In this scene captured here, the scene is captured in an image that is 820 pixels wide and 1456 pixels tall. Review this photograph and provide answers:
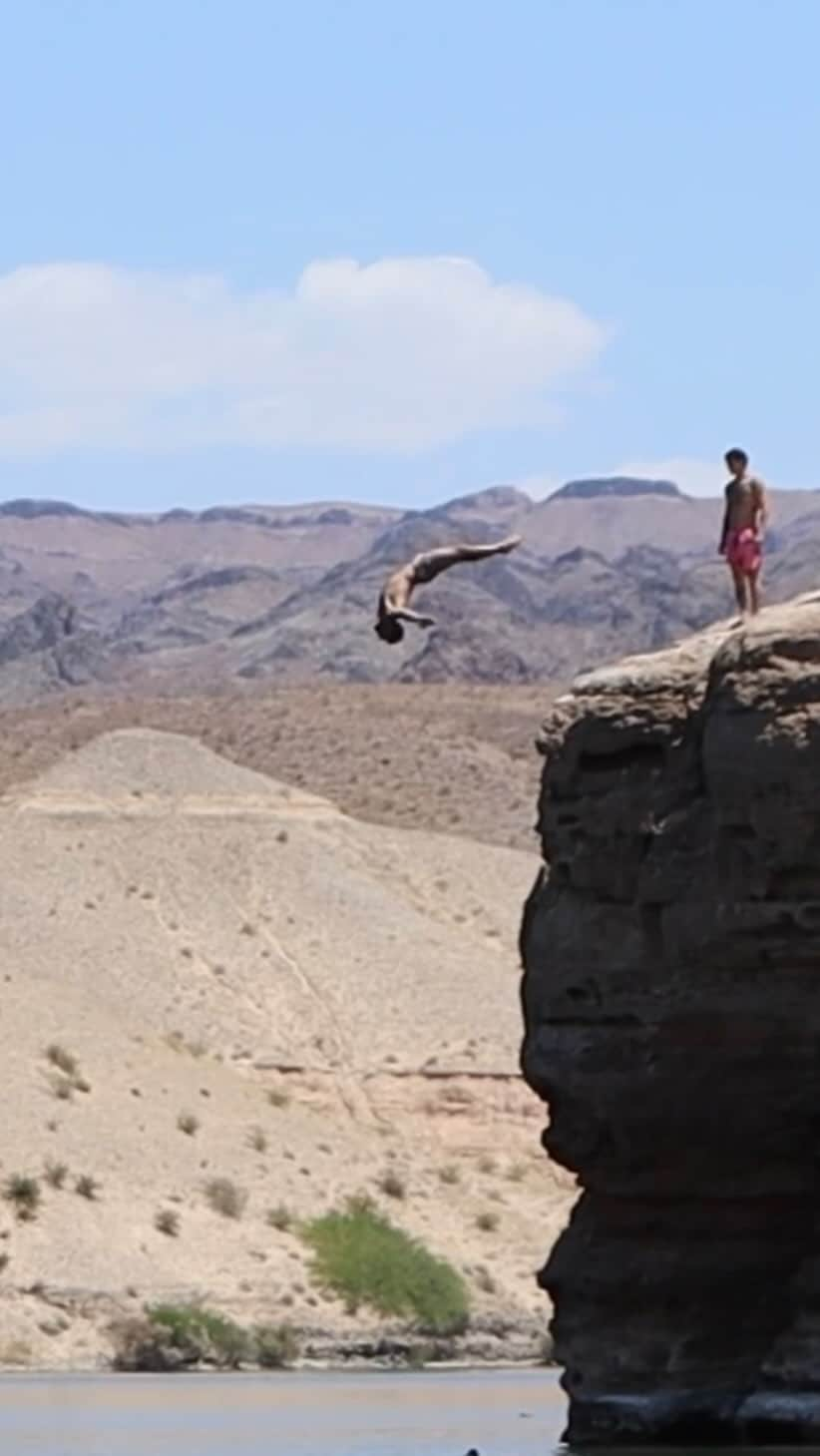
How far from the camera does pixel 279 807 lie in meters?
90.2

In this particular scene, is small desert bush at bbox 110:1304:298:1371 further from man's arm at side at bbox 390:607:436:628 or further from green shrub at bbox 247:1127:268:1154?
man's arm at side at bbox 390:607:436:628

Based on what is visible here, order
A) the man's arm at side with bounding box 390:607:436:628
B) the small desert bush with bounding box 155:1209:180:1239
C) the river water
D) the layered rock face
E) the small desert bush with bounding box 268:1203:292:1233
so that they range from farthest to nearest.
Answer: the small desert bush with bounding box 268:1203:292:1233 → the small desert bush with bounding box 155:1209:180:1239 → the river water → the layered rock face → the man's arm at side with bounding box 390:607:436:628

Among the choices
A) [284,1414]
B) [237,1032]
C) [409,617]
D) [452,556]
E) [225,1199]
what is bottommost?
[225,1199]

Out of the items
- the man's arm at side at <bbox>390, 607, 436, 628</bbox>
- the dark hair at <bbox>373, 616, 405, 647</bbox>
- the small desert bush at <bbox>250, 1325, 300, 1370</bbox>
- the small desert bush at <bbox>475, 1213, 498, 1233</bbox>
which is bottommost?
the small desert bush at <bbox>250, 1325, 300, 1370</bbox>

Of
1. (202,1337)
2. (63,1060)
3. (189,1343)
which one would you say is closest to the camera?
(189,1343)

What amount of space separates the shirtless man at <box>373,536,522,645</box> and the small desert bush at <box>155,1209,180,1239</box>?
33.0m

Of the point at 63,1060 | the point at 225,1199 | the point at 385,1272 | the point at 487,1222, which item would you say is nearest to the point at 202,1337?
the point at 385,1272

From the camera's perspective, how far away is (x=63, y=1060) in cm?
7394

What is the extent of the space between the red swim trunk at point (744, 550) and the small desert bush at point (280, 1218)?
3365 centimetres

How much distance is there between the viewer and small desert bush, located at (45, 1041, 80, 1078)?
73625 millimetres

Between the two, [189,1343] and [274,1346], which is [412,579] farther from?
[274,1346]

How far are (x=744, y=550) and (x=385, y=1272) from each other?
32.1m

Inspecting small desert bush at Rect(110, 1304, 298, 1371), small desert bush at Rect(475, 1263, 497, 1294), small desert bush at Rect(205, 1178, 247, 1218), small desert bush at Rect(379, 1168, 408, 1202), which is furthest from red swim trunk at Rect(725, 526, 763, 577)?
small desert bush at Rect(379, 1168, 408, 1202)

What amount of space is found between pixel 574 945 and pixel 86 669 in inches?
5243
